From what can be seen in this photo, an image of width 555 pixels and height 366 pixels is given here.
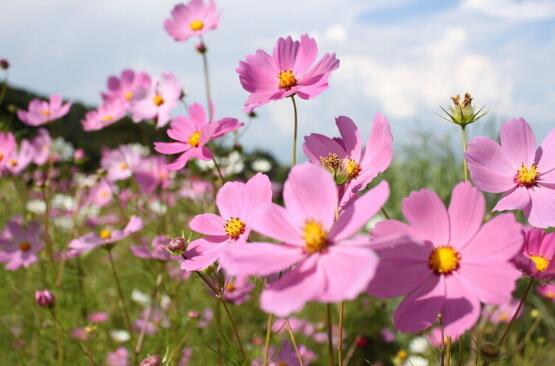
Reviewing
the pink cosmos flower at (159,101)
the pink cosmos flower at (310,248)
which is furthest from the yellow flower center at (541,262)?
the pink cosmos flower at (159,101)

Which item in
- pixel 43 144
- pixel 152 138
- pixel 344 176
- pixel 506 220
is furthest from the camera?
pixel 152 138

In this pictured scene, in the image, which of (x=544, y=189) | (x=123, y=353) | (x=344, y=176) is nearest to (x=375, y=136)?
(x=344, y=176)

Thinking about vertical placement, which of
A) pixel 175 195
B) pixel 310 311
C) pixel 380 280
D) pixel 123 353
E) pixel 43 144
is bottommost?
pixel 310 311

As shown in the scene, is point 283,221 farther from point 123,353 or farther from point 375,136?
point 123,353

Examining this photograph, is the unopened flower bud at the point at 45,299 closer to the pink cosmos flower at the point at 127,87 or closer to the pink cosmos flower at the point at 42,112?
the pink cosmos flower at the point at 127,87

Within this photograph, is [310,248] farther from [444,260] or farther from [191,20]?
[191,20]

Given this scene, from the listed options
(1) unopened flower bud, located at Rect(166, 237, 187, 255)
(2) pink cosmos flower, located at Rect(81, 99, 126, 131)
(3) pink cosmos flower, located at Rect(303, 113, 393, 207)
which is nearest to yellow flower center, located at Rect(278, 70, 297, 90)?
(3) pink cosmos flower, located at Rect(303, 113, 393, 207)

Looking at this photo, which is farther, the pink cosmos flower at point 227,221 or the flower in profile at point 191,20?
the flower in profile at point 191,20
